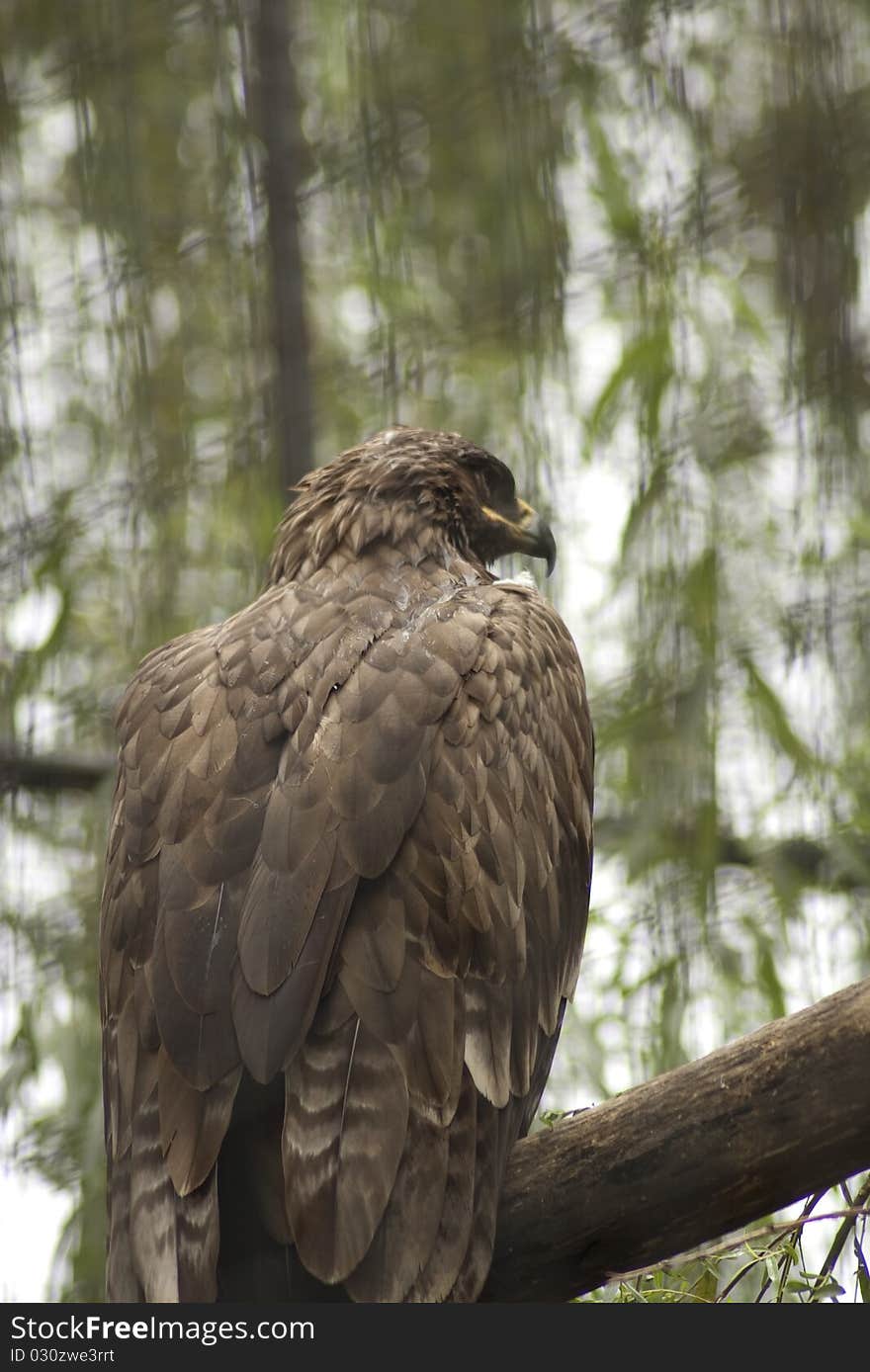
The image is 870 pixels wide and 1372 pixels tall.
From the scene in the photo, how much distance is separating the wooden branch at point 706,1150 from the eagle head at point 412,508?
1.40 m

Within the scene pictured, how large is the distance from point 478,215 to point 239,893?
294 cm

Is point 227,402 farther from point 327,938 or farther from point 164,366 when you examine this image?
point 327,938

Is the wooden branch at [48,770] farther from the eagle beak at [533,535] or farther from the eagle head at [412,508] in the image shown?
the eagle beak at [533,535]

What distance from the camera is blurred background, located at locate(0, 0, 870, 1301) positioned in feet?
14.4

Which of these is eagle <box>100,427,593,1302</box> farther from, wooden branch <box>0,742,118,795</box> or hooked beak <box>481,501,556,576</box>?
wooden branch <box>0,742,118,795</box>

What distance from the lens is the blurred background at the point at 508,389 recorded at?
439cm

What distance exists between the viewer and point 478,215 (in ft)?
17.0

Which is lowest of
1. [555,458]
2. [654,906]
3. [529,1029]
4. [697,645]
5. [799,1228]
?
[799,1228]

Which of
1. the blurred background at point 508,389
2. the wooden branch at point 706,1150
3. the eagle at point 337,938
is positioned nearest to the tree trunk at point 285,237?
the blurred background at point 508,389

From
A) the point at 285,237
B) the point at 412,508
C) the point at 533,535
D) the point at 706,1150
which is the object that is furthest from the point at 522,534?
the point at 706,1150

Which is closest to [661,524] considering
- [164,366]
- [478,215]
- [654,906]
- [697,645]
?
[697,645]

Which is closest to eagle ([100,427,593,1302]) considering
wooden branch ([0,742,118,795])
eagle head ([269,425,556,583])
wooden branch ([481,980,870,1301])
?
wooden branch ([481,980,870,1301])

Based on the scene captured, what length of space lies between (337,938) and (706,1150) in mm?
592

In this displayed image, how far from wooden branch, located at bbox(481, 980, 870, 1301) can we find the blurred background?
1.35m
